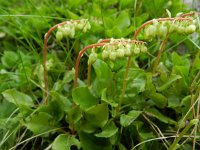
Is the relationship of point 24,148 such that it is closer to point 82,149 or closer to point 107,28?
point 82,149

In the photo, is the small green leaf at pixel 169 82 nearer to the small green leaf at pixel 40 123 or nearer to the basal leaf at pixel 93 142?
the basal leaf at pixel 93 142

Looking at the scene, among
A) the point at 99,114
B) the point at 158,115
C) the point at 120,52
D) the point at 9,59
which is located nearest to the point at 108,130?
the point at 99,114

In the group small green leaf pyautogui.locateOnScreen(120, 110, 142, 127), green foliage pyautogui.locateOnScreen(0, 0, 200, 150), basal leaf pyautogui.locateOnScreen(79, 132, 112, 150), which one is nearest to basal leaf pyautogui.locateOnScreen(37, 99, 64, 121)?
green foliage pyautogui.locateOnScreen(0, 0, 200, 150)

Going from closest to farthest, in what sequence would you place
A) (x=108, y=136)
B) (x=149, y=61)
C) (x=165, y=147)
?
(x=108, y=136), (x=165, y=147), (x=149, y=61)

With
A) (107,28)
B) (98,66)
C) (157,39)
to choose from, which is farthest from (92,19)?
(98,66)

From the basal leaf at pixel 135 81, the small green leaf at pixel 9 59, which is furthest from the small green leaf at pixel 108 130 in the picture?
the small green leaf at pixel 9 59
